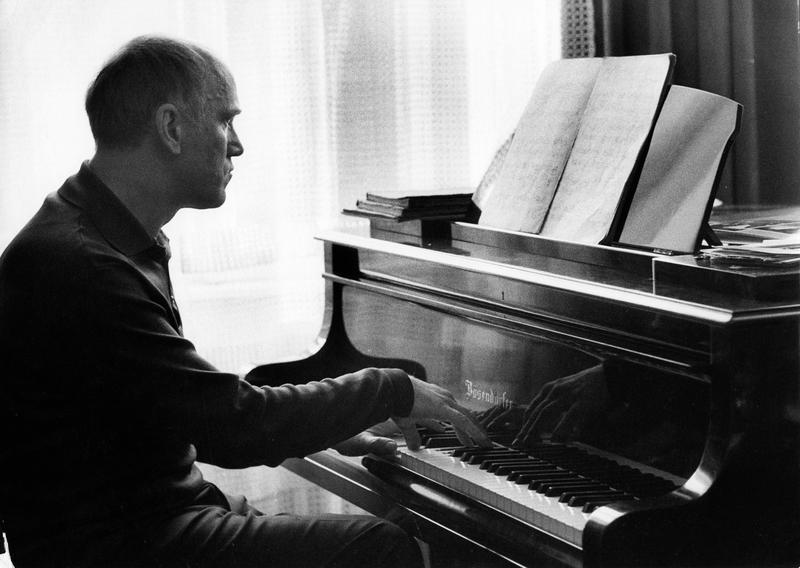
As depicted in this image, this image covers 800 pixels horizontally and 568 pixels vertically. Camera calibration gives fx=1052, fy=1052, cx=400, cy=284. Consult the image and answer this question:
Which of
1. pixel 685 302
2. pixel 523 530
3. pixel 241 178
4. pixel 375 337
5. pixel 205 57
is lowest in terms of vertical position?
pixel 523 530

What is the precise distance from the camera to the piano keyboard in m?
1.59

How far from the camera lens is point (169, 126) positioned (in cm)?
174

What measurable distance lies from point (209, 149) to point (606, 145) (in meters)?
0.71

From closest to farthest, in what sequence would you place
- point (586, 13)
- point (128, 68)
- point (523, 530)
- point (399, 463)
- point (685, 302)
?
point (685, 302) → point (523, 530) → point (128, 68) → point (399, 463) → point (586, 13)

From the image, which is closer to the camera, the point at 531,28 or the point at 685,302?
the point at 685,302

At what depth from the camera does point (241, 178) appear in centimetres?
313

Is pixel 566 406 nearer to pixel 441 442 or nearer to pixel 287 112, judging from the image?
pixel 441 442

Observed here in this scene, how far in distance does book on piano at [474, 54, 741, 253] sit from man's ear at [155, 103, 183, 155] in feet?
2.27

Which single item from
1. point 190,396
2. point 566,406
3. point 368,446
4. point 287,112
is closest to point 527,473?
point 566,406

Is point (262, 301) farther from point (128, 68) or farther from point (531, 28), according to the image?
point (128, 68)

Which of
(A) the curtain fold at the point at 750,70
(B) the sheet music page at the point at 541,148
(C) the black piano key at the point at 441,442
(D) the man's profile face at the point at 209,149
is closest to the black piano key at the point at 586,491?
(C) the black piano key at the point at 441,442

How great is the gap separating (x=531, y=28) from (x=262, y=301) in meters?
1.25

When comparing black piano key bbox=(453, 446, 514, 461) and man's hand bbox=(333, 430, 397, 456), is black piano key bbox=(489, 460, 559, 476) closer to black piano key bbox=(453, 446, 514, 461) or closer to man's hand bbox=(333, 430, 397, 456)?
black piano key bbox=(453, 446, 514, 461)

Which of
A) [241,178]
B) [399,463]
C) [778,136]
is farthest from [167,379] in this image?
[778,136]
